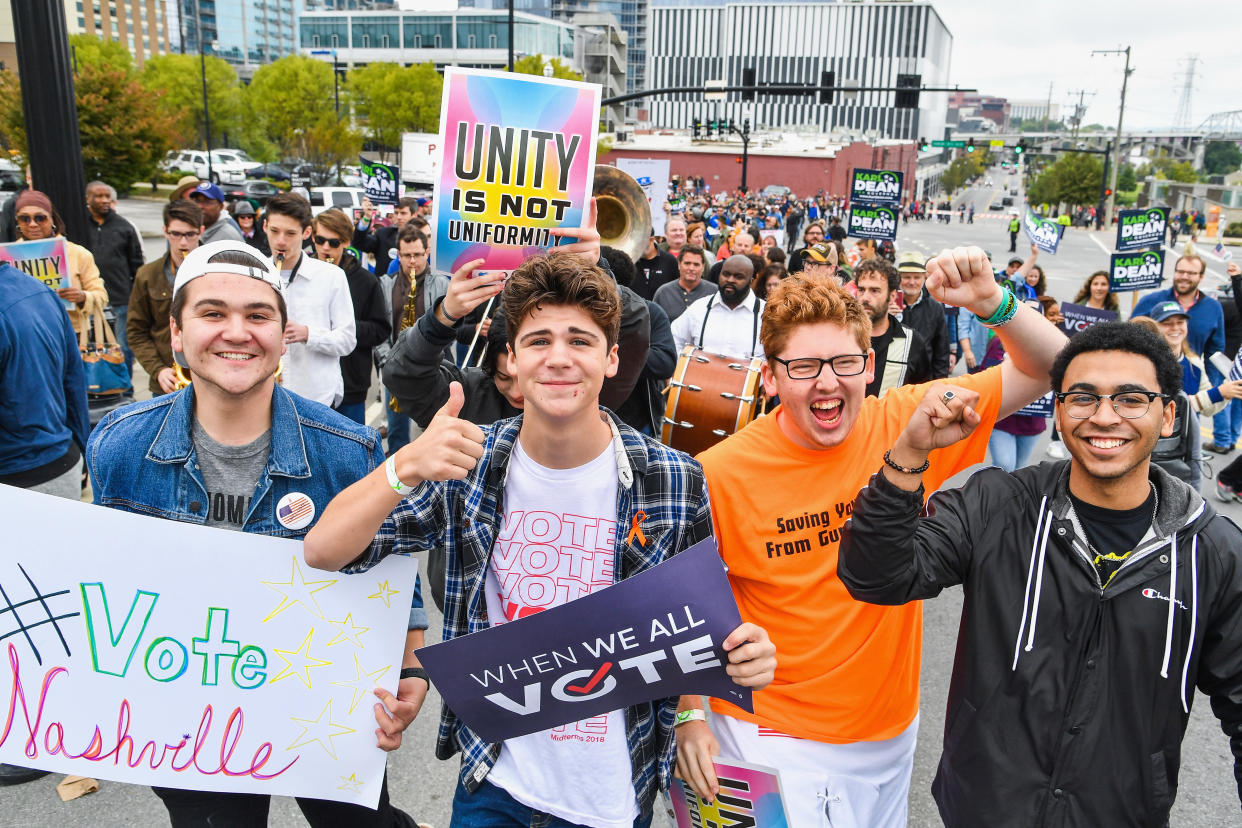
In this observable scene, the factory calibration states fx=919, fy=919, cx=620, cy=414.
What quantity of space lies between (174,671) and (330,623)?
388mm

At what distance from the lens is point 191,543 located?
7.33ft

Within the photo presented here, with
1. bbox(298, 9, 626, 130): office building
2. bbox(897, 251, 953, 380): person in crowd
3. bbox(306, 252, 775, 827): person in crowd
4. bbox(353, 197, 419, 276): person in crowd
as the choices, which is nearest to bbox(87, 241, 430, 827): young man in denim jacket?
bbox(306, 252, 775, 827): person in crowd

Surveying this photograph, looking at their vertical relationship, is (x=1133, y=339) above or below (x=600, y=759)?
above

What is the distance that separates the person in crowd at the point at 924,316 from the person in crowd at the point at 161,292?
5.03m

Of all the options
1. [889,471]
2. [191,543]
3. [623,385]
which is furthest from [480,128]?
[889,471]

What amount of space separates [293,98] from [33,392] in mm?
50324

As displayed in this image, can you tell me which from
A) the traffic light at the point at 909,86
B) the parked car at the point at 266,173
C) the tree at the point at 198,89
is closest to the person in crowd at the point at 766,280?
the traffic light at the point at 909,86

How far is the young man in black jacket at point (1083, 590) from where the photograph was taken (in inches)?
78.2

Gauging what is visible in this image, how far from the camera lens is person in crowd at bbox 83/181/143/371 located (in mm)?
8367

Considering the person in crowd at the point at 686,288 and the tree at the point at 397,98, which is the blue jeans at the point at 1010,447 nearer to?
the person in crowd at the point at 686,288

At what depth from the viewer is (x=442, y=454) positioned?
1.88 metres

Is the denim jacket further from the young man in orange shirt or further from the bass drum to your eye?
the bass drum

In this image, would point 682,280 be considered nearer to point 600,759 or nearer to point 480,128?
point 480,128

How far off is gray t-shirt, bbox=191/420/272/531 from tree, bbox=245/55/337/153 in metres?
49.2
